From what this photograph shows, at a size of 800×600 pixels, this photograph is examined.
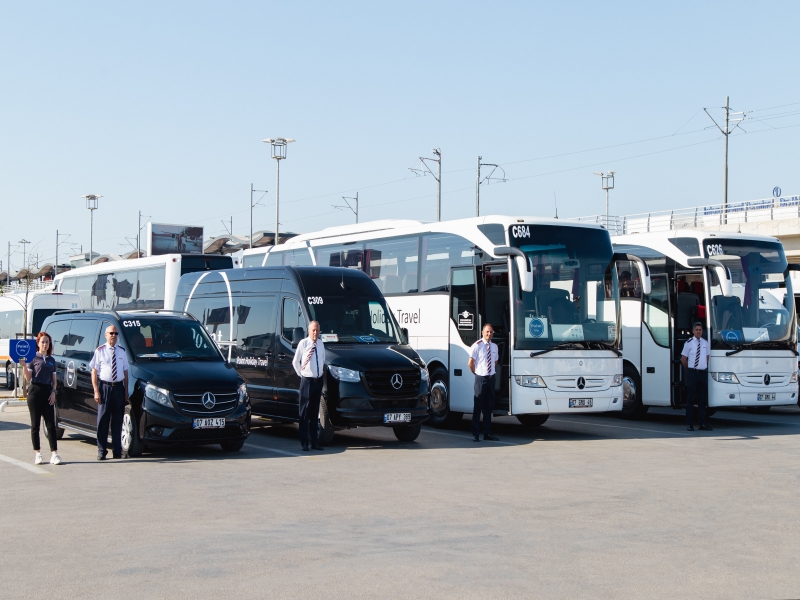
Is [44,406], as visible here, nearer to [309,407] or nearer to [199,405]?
[199,405]

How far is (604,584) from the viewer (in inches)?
274

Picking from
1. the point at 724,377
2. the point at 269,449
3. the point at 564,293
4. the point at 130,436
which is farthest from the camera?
the point at 724,377

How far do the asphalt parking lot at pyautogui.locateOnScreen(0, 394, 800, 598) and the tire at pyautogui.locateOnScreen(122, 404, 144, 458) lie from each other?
35cm

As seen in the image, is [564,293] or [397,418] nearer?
[397,418]

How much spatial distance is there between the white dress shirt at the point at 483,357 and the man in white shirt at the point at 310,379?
275 cm

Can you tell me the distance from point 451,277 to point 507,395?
8.58ft

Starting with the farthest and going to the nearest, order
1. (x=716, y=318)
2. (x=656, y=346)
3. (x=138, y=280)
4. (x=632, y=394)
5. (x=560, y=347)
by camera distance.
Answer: (x=138, y=280) → (x=632, y=394) → (x=656, y=346) → (x=716, y=318) → (x=560, y=347)

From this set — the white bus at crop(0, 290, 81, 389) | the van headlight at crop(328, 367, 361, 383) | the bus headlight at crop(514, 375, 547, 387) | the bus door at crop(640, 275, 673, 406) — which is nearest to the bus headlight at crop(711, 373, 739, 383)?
the bus door at crop(640, 275, 673, 406)

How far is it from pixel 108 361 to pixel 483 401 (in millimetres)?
6219

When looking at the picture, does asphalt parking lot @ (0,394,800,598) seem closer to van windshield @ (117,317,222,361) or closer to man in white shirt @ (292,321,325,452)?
man in white shirt @ (292,321,325,452)

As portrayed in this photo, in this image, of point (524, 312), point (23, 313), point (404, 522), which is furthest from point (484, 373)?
point (23, 313)

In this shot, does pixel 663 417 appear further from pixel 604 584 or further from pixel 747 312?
pixel 604 584

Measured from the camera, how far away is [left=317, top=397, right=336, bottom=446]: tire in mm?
15438

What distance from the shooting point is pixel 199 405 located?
1388 cm
